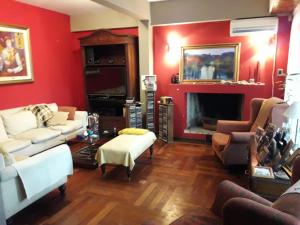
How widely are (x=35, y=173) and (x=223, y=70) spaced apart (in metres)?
3.57

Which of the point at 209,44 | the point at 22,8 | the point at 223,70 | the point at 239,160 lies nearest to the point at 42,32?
the point at 22,8

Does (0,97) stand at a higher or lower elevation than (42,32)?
lower

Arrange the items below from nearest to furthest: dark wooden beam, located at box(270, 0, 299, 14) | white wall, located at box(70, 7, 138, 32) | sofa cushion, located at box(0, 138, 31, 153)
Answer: dark wooden beam, located at box(270, 0, 299, 14) → sofa cushion, located at box(0, 138, 31, 153) → white wall, located at box(70, 7, 138, 32)

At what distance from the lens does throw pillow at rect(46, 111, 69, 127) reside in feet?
14.3

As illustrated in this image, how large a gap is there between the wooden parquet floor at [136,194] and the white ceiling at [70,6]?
301cm

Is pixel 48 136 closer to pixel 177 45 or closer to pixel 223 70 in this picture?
pixel 177 45

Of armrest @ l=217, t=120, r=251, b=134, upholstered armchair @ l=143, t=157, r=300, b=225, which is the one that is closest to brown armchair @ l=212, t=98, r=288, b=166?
armrest @ l=217, t=120, r=251, b=134

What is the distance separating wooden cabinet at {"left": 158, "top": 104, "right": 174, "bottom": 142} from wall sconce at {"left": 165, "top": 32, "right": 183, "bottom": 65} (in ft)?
3.07

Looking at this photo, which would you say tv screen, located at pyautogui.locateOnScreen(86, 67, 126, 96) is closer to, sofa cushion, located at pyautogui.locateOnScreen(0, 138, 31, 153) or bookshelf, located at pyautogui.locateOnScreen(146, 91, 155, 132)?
bookshelf, located at pyautogui.locateOnScreen(146, 91, 155, 132)

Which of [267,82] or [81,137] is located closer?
[81,137]

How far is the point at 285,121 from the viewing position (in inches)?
112

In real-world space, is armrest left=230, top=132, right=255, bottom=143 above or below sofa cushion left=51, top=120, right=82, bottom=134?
above

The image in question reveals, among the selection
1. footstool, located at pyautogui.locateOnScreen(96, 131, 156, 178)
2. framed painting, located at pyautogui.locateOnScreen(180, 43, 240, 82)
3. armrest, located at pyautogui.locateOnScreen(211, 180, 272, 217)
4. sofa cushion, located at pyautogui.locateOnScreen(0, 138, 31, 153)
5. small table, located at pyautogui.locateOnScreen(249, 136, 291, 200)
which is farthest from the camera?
framed painting, located at pyautogui.locateOnScreen(180, 43, 240, 82)

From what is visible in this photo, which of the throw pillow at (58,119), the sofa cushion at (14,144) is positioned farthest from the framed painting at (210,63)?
the sofa cushion at (14,144)
